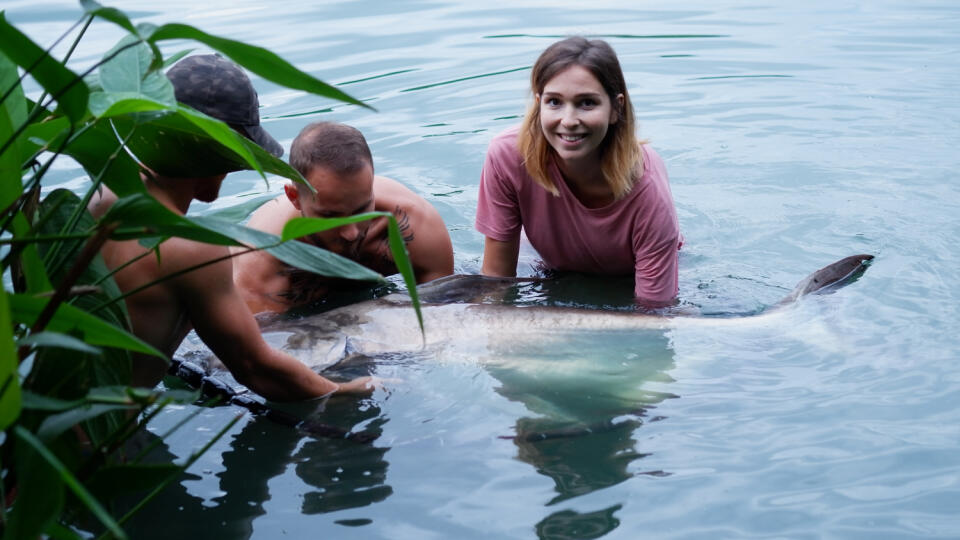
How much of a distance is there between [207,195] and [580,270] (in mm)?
2447

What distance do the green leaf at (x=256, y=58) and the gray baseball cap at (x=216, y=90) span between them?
4.72 ft

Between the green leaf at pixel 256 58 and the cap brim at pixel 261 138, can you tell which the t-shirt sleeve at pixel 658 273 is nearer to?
the cap brim at pixel 261 138

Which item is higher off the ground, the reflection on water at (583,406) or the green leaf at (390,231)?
the green leaf at (390,231)

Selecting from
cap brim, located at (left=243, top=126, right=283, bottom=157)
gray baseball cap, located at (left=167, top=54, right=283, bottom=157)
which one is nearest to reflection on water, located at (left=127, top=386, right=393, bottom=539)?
cap brim, located at (left=243, top=126, right=283, bottom=157)

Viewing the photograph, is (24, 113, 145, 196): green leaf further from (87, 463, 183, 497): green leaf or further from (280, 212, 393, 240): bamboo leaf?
(87, 463, 183, 497): green leaf

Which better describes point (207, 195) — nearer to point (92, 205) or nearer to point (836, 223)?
point (92, 205)

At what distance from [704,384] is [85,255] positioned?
2771mm

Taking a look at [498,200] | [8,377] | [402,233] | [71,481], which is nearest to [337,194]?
[402,233]

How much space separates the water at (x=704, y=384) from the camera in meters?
3.07

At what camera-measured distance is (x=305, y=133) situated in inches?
176

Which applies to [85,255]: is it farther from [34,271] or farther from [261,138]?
[261,138]

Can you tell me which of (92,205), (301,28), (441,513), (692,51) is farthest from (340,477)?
(301,28)

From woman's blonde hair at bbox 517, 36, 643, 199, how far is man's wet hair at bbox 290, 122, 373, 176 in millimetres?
771

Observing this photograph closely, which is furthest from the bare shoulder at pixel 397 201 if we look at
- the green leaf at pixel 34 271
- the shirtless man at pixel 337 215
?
the green leaf at pixel 34 271
